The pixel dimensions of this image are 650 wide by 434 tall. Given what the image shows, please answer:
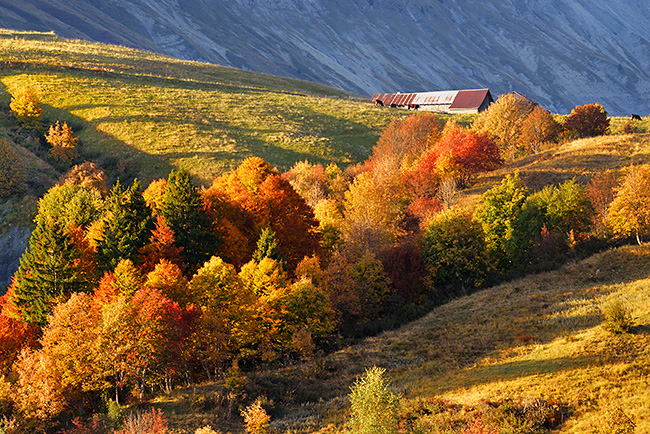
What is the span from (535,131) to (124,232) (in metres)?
84.8

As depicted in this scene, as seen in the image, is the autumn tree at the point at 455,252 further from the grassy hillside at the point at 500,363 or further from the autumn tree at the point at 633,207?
the autumn tree at the point at 633,207

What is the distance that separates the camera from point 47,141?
87.6 metres

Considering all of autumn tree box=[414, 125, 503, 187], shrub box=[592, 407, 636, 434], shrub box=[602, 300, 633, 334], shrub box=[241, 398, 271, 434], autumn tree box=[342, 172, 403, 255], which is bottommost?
shrub box=[592, 407, 636, 434]

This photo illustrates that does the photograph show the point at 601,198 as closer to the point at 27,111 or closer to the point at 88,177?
the point at 88,177

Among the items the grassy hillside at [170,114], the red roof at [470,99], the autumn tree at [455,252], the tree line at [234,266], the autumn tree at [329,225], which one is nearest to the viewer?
the tree line at [234,266]

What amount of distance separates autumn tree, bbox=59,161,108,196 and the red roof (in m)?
110

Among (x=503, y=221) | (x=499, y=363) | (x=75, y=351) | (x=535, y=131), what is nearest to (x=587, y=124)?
(x=535, y=131)

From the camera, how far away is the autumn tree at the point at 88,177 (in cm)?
7144

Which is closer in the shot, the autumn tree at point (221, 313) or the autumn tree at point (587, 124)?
the autumn tree at point (221, 313)

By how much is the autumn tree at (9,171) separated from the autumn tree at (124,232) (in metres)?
31.5

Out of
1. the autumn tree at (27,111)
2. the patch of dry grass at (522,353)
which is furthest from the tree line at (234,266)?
the autumn tree at (27,111)

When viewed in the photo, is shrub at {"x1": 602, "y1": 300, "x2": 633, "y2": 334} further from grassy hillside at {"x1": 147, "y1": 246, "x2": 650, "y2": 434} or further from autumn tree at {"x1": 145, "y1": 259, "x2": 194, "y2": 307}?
autumn tree at {"x1": 145, "y1": 259, "x2": 194, "y2": 307}

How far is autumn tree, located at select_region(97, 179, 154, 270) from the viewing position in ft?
163

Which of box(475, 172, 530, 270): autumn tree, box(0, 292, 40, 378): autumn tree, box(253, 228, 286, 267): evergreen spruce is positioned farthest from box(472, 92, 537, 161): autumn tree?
box(0, 292, 40, 378): autumn tree
